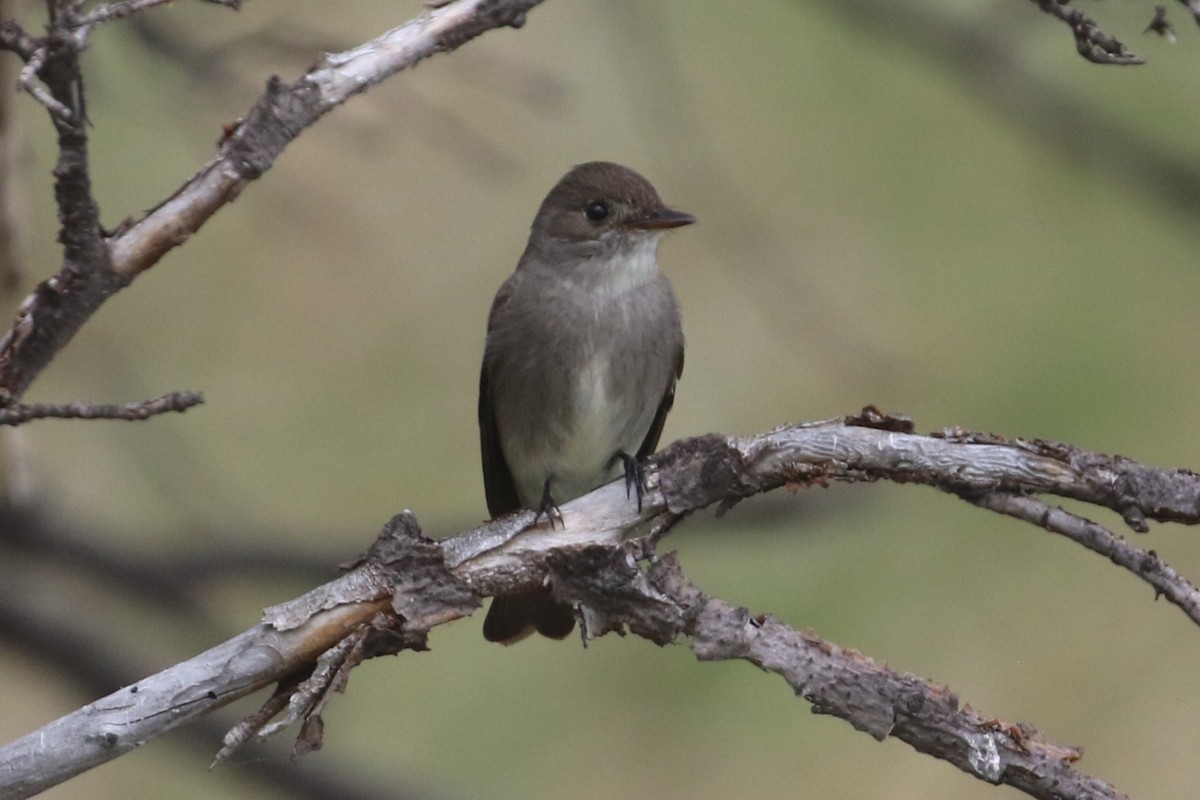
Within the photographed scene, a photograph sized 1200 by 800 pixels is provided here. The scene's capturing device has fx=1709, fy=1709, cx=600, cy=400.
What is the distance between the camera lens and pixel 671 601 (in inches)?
102

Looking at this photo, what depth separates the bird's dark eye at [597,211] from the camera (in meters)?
4.51

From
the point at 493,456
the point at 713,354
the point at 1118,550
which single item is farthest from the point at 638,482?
the point at 713,354

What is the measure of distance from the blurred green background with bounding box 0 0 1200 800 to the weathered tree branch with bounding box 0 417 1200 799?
2433mm

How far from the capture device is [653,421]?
15.3ft

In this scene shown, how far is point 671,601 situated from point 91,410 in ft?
2.93

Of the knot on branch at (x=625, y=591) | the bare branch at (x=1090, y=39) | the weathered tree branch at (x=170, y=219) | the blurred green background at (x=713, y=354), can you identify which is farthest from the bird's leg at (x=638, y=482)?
the blurred green background at (x=713, y=354)

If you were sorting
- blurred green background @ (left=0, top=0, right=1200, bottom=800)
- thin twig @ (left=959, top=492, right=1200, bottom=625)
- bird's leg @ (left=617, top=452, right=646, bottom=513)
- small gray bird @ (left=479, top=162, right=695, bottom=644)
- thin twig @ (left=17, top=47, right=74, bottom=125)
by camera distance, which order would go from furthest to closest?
blurred green background @ (left=0, top=0, right=1200, bottom=800), small gray bird @ (left=479, top=162, right=695, bottom=644), bird's leg @ (left=617, top=452, right=646, bottom=513), thin twig @ (left=959, top=492, right=1200, bottom=625), thin twig @ (left=17, top=47, right=74, bottom=125)

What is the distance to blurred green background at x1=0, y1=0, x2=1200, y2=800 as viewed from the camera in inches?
229

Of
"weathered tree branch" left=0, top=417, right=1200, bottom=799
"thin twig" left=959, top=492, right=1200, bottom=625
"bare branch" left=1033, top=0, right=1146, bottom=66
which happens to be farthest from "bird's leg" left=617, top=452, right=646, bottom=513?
"bare branch" left=1033, top=0, right=1146, bottom=66

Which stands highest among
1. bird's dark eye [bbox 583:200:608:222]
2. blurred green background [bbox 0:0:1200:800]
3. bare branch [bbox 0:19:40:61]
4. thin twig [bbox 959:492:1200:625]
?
bare branch [bbox 0:19:40:61]

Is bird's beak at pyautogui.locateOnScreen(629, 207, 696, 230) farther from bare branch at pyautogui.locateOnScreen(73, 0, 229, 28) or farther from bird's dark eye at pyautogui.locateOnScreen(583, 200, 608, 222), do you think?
bare branch at pyautogui.locateOnScreen(73, 0, 229, 28)

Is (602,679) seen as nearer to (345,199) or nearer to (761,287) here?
(761,287)

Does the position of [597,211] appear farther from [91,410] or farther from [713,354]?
[91,410]

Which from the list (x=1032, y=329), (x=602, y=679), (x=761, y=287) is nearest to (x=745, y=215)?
(x=761, y=287)
